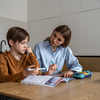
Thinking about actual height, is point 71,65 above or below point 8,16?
below

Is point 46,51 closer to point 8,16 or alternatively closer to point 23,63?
point 23,63

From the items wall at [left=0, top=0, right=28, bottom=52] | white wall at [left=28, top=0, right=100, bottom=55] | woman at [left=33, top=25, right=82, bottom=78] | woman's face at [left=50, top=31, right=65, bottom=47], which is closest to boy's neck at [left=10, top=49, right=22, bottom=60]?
woman at [left=33, top=25, right=82, bottom=78]

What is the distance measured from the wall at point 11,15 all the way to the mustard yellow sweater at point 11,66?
204cm

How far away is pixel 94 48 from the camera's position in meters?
2.73

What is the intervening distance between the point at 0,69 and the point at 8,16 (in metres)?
2.49

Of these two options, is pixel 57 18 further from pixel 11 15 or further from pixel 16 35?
pixel 16 35

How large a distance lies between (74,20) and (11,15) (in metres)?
1.54

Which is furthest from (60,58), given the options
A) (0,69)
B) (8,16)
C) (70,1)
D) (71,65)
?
(8,16)

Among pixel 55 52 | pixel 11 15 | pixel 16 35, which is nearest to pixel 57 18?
pixel 11 15

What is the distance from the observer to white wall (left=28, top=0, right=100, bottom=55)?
273 centimetres

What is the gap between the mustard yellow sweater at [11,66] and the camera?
115 cm

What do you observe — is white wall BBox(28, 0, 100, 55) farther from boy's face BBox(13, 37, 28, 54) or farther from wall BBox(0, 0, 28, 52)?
boy's face BBox(13, 37, 28, 54)

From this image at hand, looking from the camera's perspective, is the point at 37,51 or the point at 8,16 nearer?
the point at 37,51

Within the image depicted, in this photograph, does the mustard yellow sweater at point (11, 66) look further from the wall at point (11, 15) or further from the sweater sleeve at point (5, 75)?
the wall at point (11, 15)
